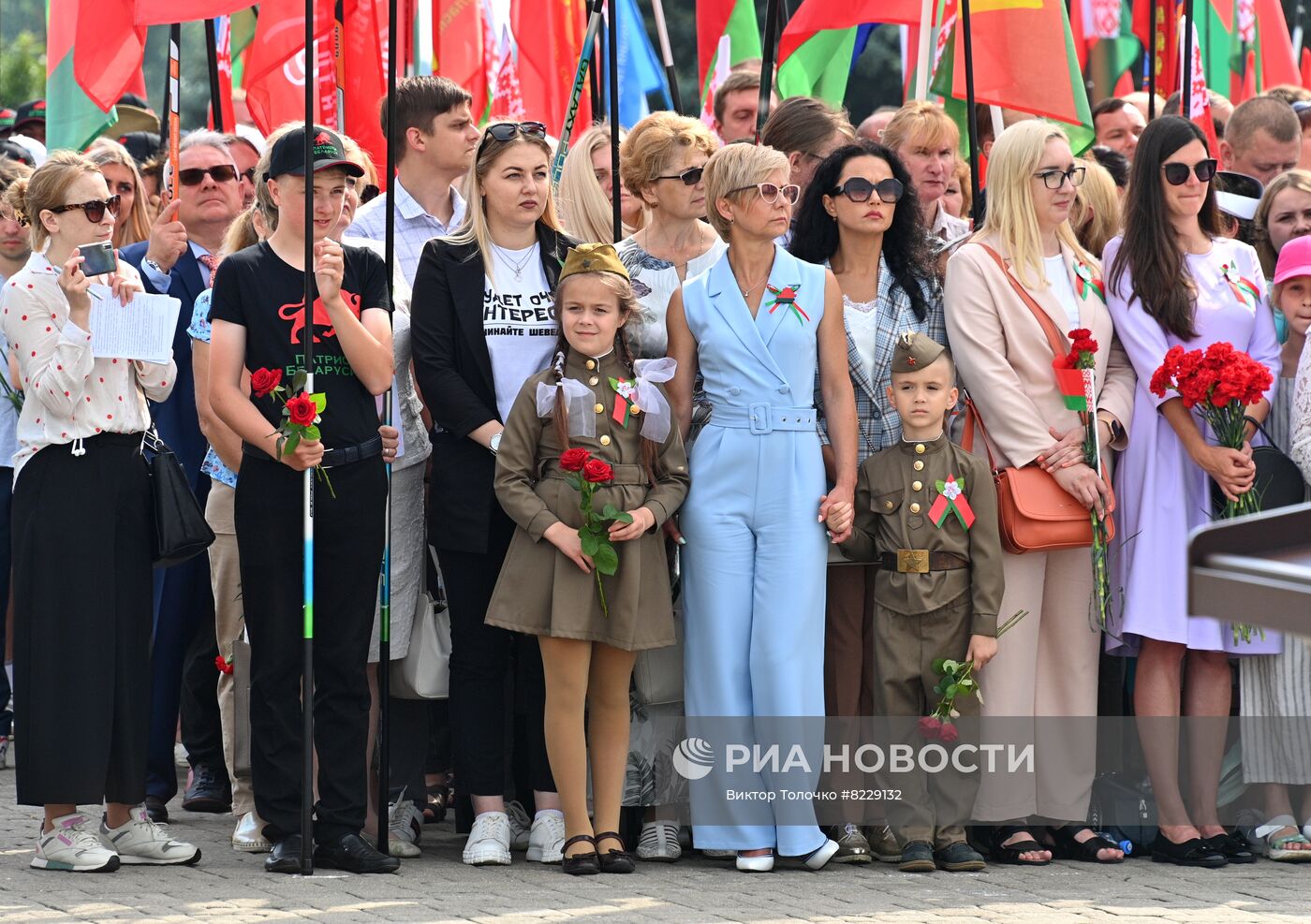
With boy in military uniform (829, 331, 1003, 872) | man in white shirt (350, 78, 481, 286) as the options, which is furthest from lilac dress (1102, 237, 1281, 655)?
man in white shirt (350, 78, 481, 286)

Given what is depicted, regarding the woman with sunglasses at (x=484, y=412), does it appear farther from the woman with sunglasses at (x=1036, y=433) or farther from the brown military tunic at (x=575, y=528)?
the woman with sunglasses at (x=1036, y=433)

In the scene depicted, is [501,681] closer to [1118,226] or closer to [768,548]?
[768,548]

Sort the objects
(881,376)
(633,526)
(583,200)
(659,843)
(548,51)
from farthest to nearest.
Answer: (548,51) → (583,200) → (881,376) → (659,843) → (633,526)

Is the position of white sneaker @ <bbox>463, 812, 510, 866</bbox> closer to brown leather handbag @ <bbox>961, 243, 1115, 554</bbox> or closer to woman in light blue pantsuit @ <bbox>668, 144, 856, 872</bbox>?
woman in light blue pantsuit @ <bbox>668, 144, 856, 872</bbox>

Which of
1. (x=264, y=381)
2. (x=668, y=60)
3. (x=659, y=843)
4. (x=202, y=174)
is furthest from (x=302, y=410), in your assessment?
(x=668, y=60)

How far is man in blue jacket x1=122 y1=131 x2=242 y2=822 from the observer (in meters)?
7.01

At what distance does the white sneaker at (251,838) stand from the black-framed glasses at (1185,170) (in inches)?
148

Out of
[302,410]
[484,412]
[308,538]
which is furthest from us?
[484,412]

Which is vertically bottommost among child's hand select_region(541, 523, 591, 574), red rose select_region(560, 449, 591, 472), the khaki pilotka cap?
child's hand select_region(541, 523, 591, 574)

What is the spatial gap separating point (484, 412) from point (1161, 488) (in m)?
2.31

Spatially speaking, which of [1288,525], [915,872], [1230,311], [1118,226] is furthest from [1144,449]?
[1288,525]

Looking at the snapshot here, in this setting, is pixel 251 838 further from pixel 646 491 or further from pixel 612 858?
pixel 646 491

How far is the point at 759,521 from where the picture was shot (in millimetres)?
6148

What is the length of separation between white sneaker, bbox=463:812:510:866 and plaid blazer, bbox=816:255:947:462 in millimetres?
1655
